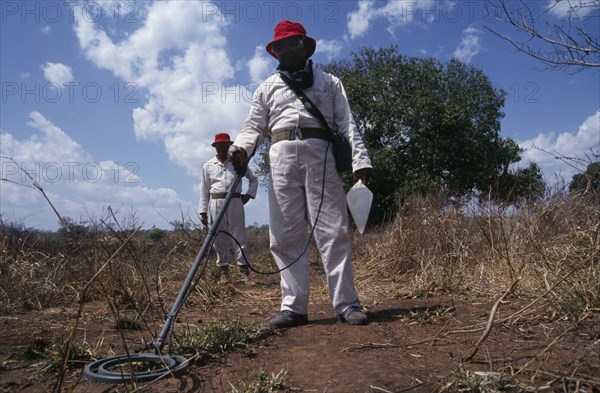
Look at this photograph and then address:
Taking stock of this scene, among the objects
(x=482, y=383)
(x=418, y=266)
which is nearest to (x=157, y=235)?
(x=418, y=266)

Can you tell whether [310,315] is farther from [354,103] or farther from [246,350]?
[354,103]

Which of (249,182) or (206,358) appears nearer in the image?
(206,358)

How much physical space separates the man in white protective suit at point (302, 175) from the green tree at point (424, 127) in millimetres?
13856

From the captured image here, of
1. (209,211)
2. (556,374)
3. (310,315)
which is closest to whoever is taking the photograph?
(556,374)

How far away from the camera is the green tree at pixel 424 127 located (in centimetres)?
1791

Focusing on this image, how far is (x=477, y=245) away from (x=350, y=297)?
263 cm

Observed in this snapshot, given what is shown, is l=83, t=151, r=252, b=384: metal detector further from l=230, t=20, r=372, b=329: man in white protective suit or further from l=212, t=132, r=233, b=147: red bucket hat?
l=212, t=132, r=233, b=147: red bucket hat

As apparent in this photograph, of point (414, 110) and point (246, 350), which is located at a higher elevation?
point (414, 110)

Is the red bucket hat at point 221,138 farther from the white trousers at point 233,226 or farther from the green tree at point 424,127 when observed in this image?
the green tree at point 424,127

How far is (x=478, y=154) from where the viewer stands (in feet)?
60.8

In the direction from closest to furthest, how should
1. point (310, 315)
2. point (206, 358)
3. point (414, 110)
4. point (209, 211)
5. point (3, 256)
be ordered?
point (206, 358) < point (310, 315) < point (3, 256) < point (209, 211) < point (414, 110)

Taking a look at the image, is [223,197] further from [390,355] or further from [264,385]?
[264,385]

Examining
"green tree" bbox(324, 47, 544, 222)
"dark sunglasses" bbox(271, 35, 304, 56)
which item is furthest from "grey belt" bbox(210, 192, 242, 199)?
"green tree" bbox(324, 47, 544, 222)

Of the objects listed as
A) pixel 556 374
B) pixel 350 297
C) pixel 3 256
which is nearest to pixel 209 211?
pixel 3 256
